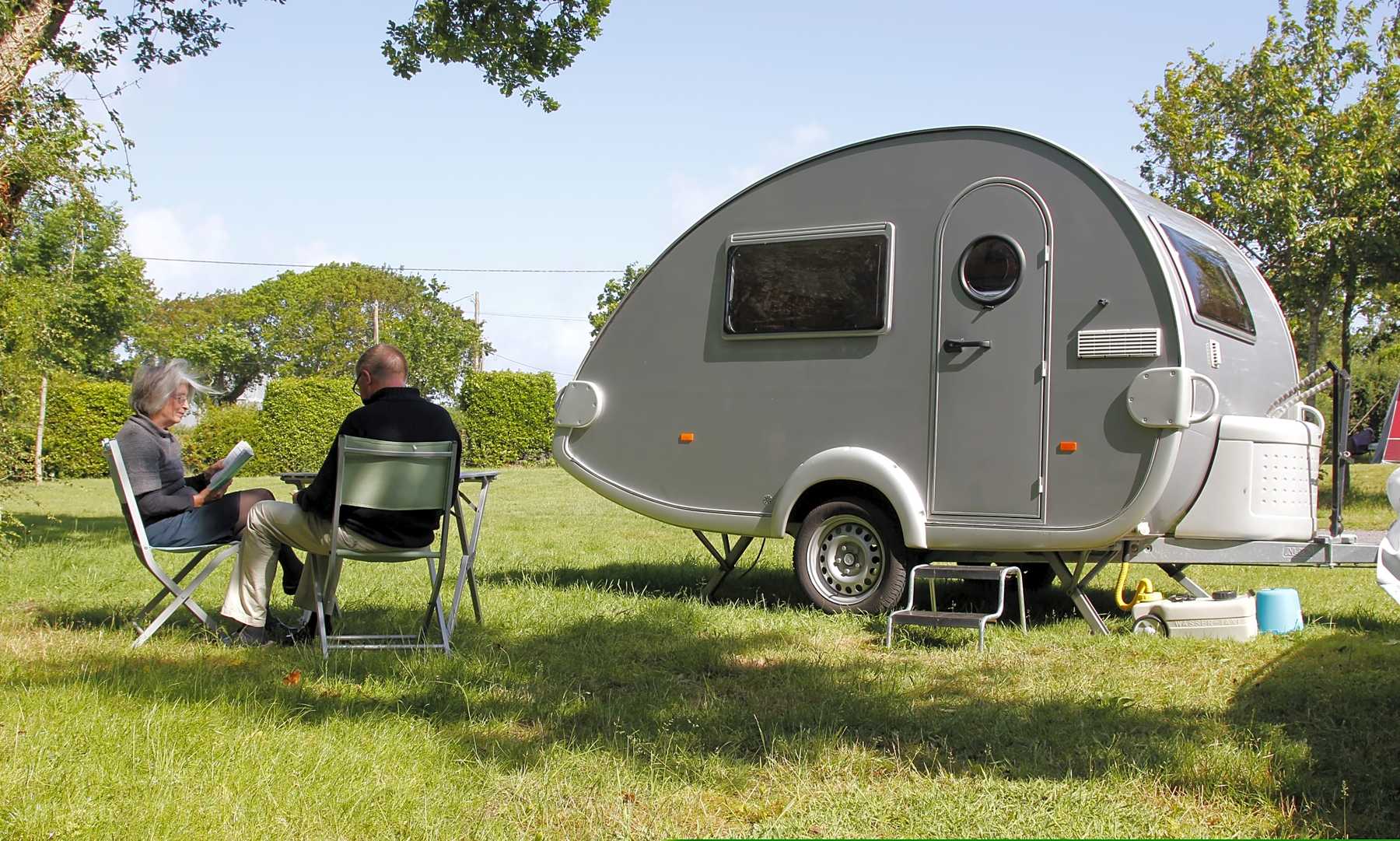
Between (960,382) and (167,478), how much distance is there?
434 centimetres

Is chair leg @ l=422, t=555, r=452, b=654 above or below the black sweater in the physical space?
below

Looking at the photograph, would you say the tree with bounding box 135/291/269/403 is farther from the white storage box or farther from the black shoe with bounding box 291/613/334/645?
the white storage box

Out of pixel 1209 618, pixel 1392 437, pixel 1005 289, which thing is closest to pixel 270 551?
pixel 1005 289

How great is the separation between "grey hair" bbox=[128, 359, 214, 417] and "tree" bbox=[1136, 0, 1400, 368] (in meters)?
12.9

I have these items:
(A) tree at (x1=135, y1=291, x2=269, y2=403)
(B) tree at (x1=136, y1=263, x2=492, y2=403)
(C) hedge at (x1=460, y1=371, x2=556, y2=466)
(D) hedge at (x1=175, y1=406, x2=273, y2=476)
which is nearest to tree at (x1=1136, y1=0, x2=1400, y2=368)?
(C) hedge at (x1=460, y1=371, x2=556, y2=466)

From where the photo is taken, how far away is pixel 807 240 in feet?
24.3

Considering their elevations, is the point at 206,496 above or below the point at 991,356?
below

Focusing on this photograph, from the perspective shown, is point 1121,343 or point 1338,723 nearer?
point 1338,723

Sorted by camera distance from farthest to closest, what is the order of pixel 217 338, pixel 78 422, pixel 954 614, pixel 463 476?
pixel 217 338 < pixel 78 422 < pixel 954 614 < pixel 463 476

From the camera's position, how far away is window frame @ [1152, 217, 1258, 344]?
634cm

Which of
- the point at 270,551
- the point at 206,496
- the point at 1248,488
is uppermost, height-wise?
the point at 1248,488

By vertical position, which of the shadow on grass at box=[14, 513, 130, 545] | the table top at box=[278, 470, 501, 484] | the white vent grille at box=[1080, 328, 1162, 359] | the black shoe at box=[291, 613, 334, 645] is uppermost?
the white vent grille at box=[1080, 328, 1162, 359]

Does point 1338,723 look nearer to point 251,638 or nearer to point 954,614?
point 954,614

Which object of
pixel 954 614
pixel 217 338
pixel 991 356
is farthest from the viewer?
pixel 217 338
